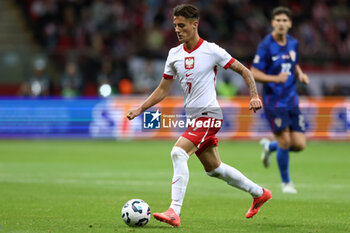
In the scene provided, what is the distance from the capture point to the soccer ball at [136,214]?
6.92 meters

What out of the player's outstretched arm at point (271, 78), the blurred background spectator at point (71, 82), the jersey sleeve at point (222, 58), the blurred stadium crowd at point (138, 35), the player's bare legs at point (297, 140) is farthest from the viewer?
the blurred stadium crowd at point (138, 35)

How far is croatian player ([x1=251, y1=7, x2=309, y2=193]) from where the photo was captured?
1040 cm

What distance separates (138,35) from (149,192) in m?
14.6

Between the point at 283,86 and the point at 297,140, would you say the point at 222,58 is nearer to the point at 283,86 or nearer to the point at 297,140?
the point at 283,86

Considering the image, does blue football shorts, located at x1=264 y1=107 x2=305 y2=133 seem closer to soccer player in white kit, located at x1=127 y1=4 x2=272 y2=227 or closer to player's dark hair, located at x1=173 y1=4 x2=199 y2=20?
soccer player in white kit, located at x1=127 y1=4 x2=272 y2=227

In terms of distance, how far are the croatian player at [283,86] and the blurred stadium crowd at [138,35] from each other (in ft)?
37.3

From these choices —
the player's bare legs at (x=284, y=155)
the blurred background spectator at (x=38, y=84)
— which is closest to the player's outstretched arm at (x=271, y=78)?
the player's bare legs at (x=284, y=155)

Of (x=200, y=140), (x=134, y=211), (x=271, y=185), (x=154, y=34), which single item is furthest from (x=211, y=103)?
(x=154, y=34)

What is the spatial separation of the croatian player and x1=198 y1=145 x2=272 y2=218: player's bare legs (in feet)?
9.83

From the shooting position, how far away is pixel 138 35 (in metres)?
24.2

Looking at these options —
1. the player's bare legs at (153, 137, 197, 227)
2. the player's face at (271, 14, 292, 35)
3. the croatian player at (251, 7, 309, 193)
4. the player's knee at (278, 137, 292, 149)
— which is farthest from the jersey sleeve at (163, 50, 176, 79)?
the player's knee at (278, 137, 292, 149)

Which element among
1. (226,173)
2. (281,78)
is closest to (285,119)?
(281,78)

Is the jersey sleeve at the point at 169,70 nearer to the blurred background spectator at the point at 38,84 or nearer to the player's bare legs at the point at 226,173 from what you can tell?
the player's bare legs at the point at 226,173

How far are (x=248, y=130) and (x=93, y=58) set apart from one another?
5172 millimetres
